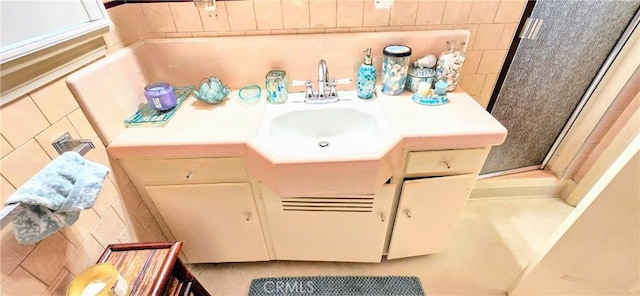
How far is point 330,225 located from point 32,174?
922 mm

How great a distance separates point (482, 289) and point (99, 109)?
1765 millimetres

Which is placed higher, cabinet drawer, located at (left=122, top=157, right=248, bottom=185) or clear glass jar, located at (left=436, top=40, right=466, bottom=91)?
clear glass jar, located at (left=436, top=40, right=466, bottom=91)

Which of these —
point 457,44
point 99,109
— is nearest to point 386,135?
point 457,44

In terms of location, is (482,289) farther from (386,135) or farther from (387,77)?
(387,77)

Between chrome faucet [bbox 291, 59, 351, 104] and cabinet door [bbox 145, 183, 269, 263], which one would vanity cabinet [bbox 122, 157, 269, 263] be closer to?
cabinet door [bbox 145, 183, 269, 263]

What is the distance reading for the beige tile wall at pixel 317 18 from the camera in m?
1.03

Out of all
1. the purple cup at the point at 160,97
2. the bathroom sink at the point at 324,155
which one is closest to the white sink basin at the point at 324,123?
the bathroom sink at the point at 324,155

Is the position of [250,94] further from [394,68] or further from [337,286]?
[337,286]

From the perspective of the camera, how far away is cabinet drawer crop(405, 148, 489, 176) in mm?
902

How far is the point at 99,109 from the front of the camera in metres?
0.84

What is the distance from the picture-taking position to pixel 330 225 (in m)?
1.10

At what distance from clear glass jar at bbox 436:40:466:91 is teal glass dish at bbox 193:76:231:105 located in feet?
A: 2.96

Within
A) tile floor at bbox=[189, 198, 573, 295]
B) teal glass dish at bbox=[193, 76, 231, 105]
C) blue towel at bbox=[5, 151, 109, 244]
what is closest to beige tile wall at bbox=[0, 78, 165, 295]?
blue towel at bbox=[5, 151, 109, 244]

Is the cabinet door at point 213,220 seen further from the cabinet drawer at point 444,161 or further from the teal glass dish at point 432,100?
the teal glass dish at point 432,100
